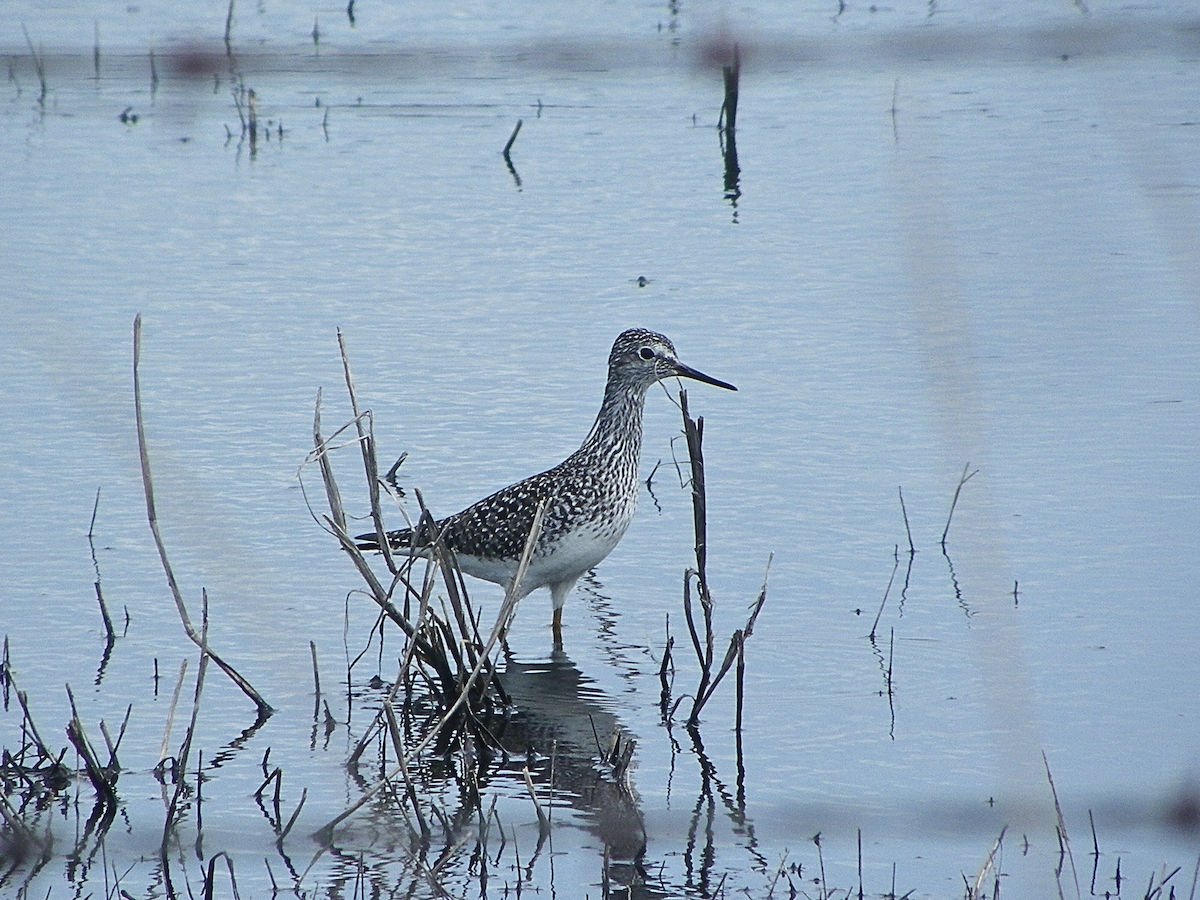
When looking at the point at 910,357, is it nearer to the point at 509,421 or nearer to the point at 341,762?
the point at 509,421

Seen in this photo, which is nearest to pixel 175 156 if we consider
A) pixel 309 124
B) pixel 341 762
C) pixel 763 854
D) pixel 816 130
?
pixel 309 124

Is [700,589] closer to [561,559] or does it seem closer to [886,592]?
[561,559]

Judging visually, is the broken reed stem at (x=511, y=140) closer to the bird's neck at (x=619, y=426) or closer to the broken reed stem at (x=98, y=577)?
the broken reed stem at (x=98, y=577)

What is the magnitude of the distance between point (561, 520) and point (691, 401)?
260 cm

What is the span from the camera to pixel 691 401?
28.8 ft

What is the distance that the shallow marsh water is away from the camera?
4.56 m

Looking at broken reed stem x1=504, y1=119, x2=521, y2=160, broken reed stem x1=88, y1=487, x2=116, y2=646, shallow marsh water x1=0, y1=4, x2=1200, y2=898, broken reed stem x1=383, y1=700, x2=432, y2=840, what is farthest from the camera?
broken reed stem x1=504, y1=119, x2=521, y2=160

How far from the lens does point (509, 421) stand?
8.44m

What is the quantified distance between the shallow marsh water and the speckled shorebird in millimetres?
279

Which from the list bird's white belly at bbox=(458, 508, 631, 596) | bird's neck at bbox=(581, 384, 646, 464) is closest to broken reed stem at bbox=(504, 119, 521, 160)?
bird's neck at bbox=(581, 384, 646, 464)

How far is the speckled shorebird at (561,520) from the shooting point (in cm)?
629

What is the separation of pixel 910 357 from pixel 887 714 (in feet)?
12.3

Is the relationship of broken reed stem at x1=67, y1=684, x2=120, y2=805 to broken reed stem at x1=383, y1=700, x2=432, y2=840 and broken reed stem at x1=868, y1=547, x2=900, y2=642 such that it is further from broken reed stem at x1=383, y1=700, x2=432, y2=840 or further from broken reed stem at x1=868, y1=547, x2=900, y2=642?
broken reed stem at x1=868, y1=547, x2=900, y2=642

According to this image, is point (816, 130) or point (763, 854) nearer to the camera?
point (763, 854)
